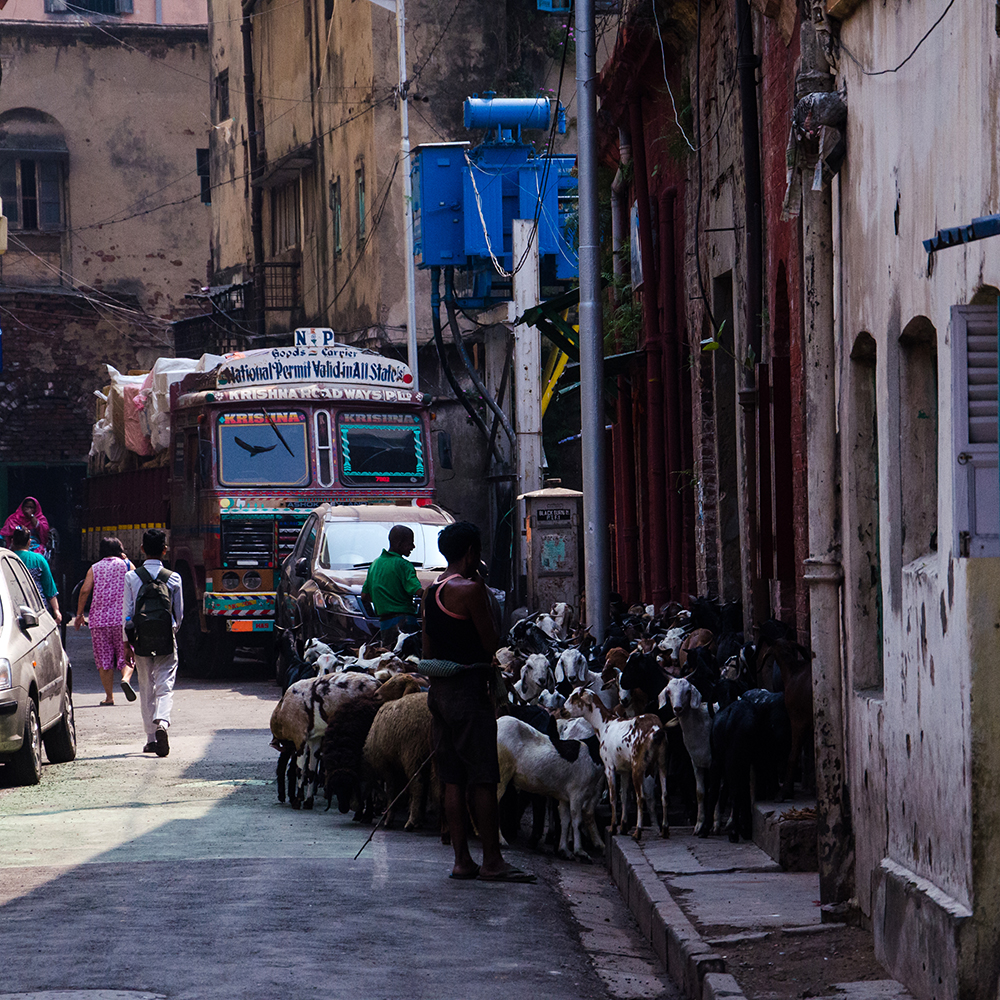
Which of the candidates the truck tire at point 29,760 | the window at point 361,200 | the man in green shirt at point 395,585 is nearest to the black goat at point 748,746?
the man in green shirt at point 395,585

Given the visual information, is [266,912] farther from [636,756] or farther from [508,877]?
[636,756]

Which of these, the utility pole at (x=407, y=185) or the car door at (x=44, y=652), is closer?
the car door at (x=44, y=652)

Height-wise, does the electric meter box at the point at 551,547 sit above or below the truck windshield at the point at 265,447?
below

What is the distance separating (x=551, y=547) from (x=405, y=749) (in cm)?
1162

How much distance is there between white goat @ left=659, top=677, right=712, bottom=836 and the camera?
9688 mm

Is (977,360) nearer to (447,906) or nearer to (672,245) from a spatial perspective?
(447,906)

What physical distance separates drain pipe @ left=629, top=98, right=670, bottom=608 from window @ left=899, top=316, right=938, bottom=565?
1092 cm

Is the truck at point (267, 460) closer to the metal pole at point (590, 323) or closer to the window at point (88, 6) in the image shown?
the metal pole at point (590, 323)

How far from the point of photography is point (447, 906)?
7984mm

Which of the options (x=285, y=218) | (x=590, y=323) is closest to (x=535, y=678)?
(x=590, y=323)

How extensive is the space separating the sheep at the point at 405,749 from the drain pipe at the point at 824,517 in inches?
118

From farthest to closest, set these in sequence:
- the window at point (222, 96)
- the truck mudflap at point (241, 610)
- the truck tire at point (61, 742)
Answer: the window at point (222, 96)
the truck mudflap at point (241, 610)
the truck tire at point (61, 742)

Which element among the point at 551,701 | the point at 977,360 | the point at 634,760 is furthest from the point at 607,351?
the point at 977,360

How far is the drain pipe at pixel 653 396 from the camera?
17.9 metres
